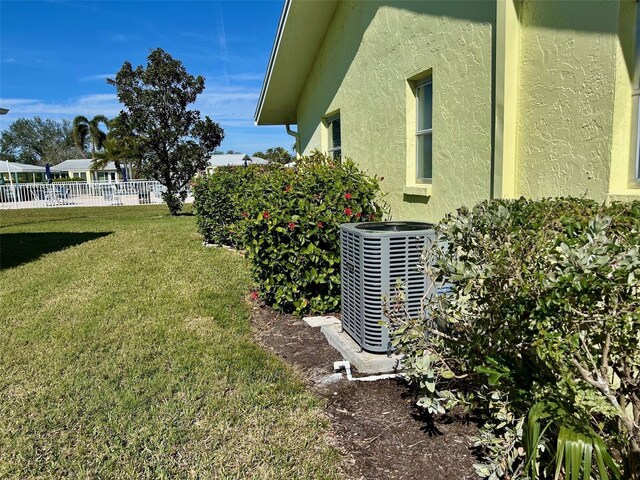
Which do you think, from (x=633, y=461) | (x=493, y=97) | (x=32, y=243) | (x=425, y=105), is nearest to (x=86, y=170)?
(x=32, y=243)

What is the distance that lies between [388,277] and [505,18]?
225cm

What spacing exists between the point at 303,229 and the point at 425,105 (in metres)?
2.06

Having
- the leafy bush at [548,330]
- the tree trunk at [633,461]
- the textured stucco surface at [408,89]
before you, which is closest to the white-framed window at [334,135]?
the textured stucco surface at [408,89]

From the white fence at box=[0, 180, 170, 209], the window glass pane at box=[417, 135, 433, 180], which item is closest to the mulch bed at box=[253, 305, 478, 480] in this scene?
the window glass pane at box=[417, 135, 433, 180]

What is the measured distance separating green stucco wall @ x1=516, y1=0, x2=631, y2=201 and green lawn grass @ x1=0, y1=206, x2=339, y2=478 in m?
2.45

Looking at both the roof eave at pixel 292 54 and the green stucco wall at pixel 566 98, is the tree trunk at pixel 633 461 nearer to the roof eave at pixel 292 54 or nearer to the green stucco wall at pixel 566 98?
the green stucco wall at pixel 566 98

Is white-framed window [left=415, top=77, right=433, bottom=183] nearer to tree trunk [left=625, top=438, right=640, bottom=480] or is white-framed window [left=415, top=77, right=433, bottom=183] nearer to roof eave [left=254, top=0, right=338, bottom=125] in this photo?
roof eave [left=254, top=0, right=338, bottom=125]

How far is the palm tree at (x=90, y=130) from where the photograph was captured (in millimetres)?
54906

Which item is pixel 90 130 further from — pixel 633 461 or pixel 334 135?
pixel 633 461

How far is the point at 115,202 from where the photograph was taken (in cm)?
2839

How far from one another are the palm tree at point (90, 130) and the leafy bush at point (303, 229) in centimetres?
5531

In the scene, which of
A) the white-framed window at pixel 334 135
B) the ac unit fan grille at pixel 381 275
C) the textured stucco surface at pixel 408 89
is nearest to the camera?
the ac unit fan grille at pixel 381 275

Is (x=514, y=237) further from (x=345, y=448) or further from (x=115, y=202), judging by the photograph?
(x=115, y=202)

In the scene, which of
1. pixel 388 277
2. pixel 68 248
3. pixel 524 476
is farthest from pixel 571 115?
pixel 68 248
